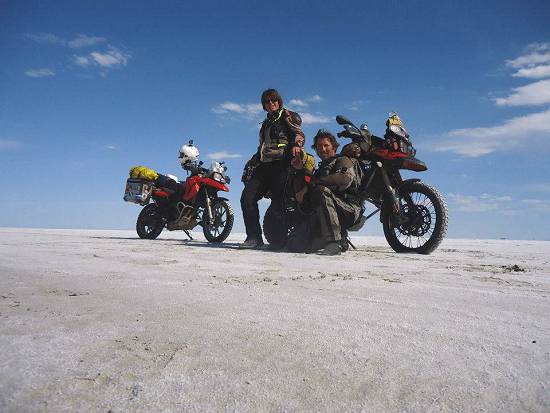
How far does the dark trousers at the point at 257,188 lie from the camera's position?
5242mm

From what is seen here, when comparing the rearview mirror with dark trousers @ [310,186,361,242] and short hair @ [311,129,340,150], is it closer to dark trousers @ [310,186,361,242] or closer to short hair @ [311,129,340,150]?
short hair @ [311,129,340,150]

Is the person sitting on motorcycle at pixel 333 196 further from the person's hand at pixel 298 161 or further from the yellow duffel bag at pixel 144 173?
the yellow duffel bag at pixel 144 173

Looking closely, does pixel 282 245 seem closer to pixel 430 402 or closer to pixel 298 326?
pixel 298 326

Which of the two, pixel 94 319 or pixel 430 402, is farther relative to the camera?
pixel 94 319

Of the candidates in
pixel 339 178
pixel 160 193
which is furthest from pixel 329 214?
pixel 160 193

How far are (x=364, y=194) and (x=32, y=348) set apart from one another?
14.0 feet

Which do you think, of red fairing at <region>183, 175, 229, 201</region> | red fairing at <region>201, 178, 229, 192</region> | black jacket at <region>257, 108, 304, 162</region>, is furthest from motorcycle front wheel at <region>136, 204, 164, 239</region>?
black jacket at <region>257, 108, 304, 162</region>

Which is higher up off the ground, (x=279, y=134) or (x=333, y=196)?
(x=279, y=134)

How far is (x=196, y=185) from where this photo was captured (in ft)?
24.1

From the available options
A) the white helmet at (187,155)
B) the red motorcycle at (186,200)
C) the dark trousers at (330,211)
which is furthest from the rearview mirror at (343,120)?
the white helmet at (187,155)

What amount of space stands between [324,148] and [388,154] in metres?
0.76

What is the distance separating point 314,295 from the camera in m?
1.76

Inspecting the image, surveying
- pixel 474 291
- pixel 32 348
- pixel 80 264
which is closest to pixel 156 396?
pixel 32 348

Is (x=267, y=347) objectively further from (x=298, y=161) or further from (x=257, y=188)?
(x=257, y=188)
